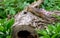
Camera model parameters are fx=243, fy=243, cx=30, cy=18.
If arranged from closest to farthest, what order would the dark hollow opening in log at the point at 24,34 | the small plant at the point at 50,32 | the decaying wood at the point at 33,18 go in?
1. the dark hollow opening in log at the point at 24,34
2. the small plant at the point at 50,32
3. the decaying wood at the point at 33,18

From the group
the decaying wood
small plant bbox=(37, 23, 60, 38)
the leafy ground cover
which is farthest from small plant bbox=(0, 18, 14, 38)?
small plant bbox=(37, 23, 60, 38)

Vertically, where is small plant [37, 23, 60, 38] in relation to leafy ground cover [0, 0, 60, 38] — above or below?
below

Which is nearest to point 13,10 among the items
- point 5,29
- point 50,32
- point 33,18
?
point 33,18

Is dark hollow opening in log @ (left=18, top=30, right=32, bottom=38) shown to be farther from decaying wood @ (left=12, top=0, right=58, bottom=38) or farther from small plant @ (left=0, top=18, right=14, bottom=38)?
small plant @ (left=0, top=18, right=14, bottom=38)

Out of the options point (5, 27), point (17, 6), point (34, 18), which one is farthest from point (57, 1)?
point (5, 27)

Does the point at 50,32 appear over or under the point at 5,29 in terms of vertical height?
under

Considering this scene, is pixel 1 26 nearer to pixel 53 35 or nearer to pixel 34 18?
pixel 34 18

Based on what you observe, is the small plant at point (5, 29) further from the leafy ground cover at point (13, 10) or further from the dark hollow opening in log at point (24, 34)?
the dark hollow opening in log at point (24, 34)

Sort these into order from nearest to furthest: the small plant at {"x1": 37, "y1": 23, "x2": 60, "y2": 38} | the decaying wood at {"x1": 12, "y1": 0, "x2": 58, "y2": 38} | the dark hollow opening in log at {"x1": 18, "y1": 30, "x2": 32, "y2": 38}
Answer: the dark hollow opening in log at {"x1": 18, "y1": 30, "x2": 32, "y2": 38} → the small plant at {"x1": 37, "y1": 23, "x2": 60, "y2": 38} → the decaying wood at {"x1": 12, "y1": 0, "x2": 58, "y2": 38}

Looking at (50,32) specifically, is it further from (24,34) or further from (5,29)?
(24,34)

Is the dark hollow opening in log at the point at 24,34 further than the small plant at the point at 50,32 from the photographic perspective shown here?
No

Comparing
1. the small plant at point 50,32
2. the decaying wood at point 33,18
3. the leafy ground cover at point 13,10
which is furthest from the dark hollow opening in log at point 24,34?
the leafy ground cover at point 13,10
